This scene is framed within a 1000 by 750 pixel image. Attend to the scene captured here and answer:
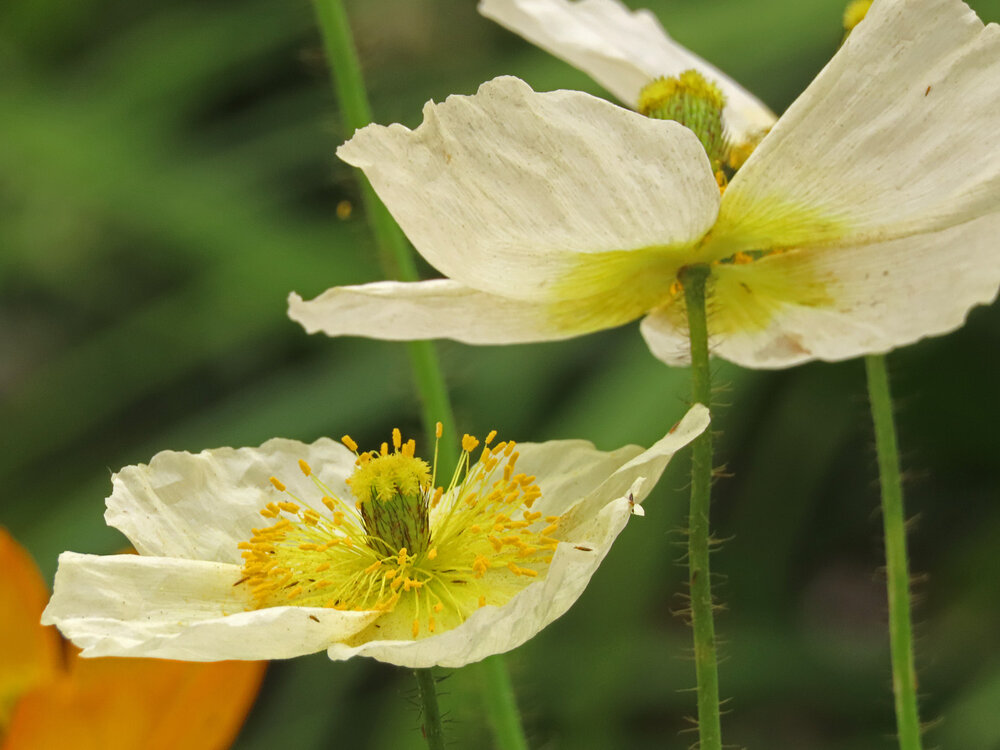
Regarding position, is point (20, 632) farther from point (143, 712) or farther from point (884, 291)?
point (884, 291)

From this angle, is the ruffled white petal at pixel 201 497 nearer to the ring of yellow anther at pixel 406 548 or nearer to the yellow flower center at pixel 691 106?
the ring of yellow anther at pixel 406 548

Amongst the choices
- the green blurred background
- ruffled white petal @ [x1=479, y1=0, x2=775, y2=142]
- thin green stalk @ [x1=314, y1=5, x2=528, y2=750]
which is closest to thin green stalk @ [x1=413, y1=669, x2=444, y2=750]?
thin green stalk @ [x1=314, y1=5, x2=528, y2=750]

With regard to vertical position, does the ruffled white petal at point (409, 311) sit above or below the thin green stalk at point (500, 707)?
above

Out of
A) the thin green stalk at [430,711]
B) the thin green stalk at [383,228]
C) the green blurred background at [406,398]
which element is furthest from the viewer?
the green blurred background at [406,398]

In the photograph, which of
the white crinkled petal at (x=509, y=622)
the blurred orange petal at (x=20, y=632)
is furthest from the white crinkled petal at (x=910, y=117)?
the blurred orange petal at (x=20, y=632)

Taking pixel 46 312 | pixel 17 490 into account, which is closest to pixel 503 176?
pixel 17 490

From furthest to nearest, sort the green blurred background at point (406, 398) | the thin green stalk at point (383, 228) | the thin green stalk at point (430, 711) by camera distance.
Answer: the green blurred background at point (406, 398) → the thin green stalk at point (383, 228) → the thin green stalk at point (430, 711)

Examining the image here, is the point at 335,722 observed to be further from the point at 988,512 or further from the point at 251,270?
the point at 988,512

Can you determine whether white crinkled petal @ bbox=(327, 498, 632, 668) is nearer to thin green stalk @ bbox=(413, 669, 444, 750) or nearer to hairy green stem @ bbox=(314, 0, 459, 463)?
thin green stalk @ bbox=(413, 669, 444, 750)
